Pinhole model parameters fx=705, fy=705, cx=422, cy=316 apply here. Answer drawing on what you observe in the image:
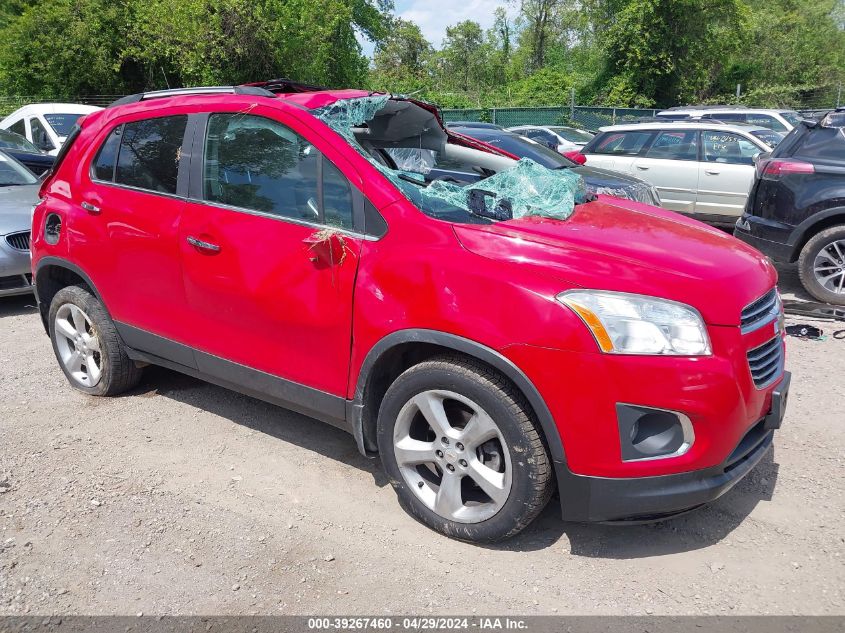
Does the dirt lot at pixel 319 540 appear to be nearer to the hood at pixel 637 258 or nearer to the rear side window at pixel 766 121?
the hood at pixel 637 258

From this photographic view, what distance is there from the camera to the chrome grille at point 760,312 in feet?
9.25

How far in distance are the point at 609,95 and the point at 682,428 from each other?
33780 mm

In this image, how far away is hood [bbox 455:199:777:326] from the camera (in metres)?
2.71

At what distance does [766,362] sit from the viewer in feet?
9.62

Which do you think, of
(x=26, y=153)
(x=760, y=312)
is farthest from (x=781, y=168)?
(x=26, y=153)

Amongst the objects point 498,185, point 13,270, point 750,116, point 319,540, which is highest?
point 750,116

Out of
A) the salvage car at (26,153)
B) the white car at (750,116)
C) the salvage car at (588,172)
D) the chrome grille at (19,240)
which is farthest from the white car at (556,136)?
the chrome grille at (19,240)

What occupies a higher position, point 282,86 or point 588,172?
point 282,86

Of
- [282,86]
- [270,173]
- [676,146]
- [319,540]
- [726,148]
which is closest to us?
[319,540]

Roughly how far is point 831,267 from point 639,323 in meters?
4.99

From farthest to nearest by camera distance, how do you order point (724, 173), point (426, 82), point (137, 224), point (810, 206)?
point (426, 82) → point (724, 173) → point (810, 206) → point (137, 224)

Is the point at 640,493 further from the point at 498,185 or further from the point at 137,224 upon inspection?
the point at 137,224

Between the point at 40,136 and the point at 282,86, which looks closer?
the point at 282,86

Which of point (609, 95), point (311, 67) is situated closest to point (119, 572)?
point (311, 67)
